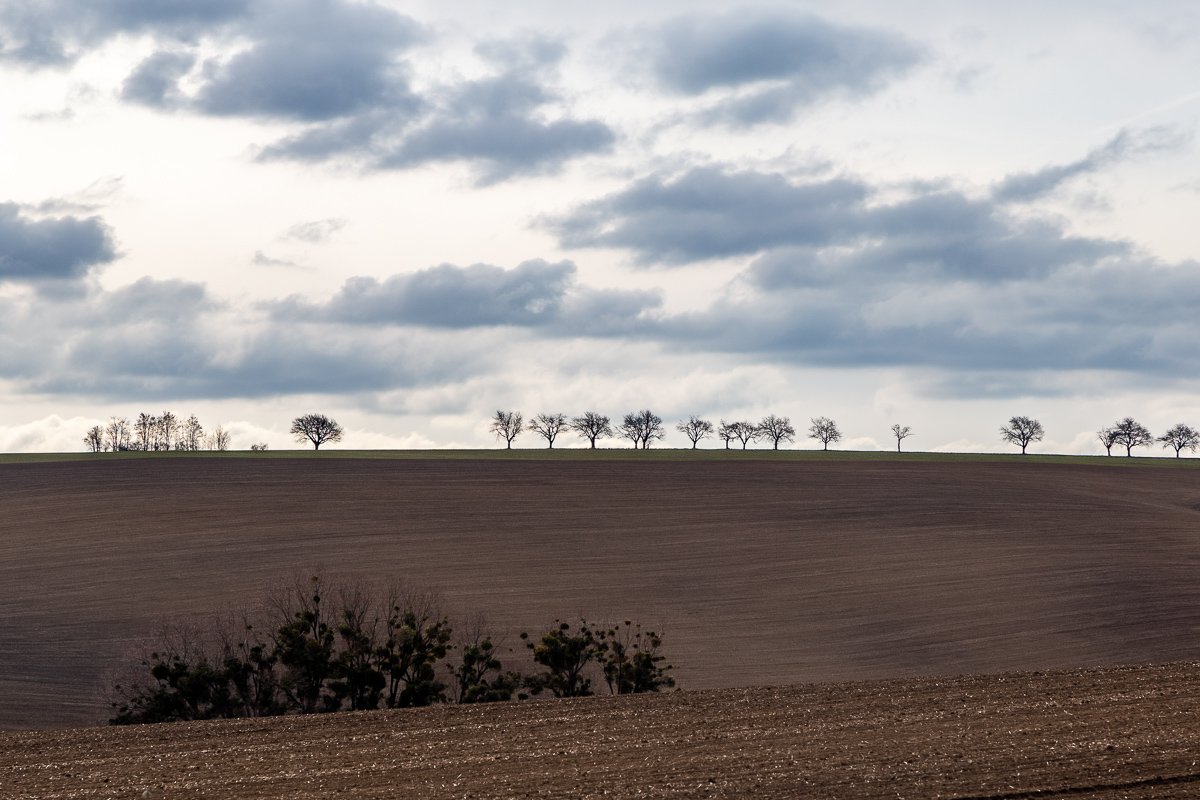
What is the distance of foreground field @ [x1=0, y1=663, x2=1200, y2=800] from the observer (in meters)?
18.3

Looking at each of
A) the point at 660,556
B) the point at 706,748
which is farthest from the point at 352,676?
the point at 660,556

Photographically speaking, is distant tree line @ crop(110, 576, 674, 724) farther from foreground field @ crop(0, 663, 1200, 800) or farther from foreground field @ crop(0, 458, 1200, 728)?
foreground field @ crop(0, 663, 1200, 800)

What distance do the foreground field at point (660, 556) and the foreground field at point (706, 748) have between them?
55.8ft

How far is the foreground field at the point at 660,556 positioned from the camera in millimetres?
48000

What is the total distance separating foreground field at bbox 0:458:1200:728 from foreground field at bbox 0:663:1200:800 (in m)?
17.0

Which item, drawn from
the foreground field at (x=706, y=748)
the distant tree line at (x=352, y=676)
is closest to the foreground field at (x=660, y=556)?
the distant tree line at (x=352, y=676)

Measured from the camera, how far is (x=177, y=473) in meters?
77.9

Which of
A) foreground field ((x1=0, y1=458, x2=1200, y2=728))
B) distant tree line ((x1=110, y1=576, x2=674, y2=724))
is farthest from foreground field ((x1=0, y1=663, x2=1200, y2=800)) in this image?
foreground field ((x1=0, y1=458, x2=1200, y2=728))

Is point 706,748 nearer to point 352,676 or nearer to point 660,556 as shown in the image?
point 352,676

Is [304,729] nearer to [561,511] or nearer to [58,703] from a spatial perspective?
[58,703]

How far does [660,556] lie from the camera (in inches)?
2399

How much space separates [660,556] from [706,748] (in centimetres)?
3942

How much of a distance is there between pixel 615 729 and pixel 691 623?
2759 cm

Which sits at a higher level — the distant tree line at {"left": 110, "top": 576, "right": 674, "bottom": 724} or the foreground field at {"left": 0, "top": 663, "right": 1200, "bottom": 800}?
the foreground field at {"left": 0, "top": 663, "right": 1200, "bottom": 800}
